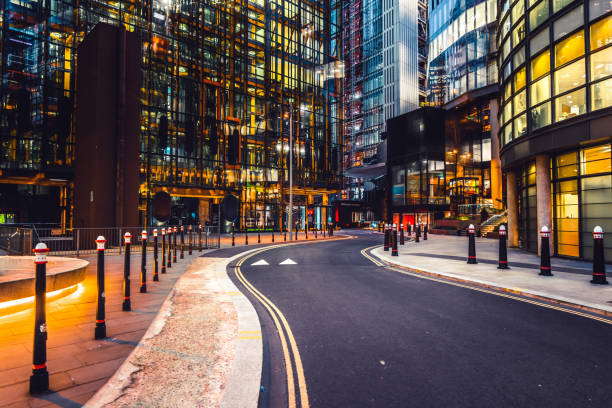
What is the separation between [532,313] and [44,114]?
33936mm

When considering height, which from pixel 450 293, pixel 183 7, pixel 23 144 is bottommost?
pixel 450 293

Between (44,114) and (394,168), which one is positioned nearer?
(44,114)

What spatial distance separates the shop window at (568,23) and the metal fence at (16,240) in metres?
20.9

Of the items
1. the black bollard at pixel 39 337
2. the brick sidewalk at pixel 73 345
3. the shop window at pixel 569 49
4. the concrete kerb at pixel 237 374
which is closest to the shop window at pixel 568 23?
the shop window at pixel 569 49

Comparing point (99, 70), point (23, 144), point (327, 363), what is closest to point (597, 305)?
point (327, 363)

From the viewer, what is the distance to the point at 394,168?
49.4 metres

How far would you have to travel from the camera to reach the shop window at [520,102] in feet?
47.6

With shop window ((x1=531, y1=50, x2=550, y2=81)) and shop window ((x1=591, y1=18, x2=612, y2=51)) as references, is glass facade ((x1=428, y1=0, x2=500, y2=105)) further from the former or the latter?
shop window ((x1=591, y1=18, x2=612, y2=51))

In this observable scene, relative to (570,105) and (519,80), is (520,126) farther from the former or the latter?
(570,105)

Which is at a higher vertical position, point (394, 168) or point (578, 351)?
point (394, 168)

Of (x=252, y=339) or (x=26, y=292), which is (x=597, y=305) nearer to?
(x=252, y=339)

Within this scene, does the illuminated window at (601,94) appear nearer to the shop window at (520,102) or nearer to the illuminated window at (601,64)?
the illuminated window at (601,64)

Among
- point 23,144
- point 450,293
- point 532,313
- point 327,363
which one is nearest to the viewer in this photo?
point 327,363

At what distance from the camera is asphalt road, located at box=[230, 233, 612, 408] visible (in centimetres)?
324
